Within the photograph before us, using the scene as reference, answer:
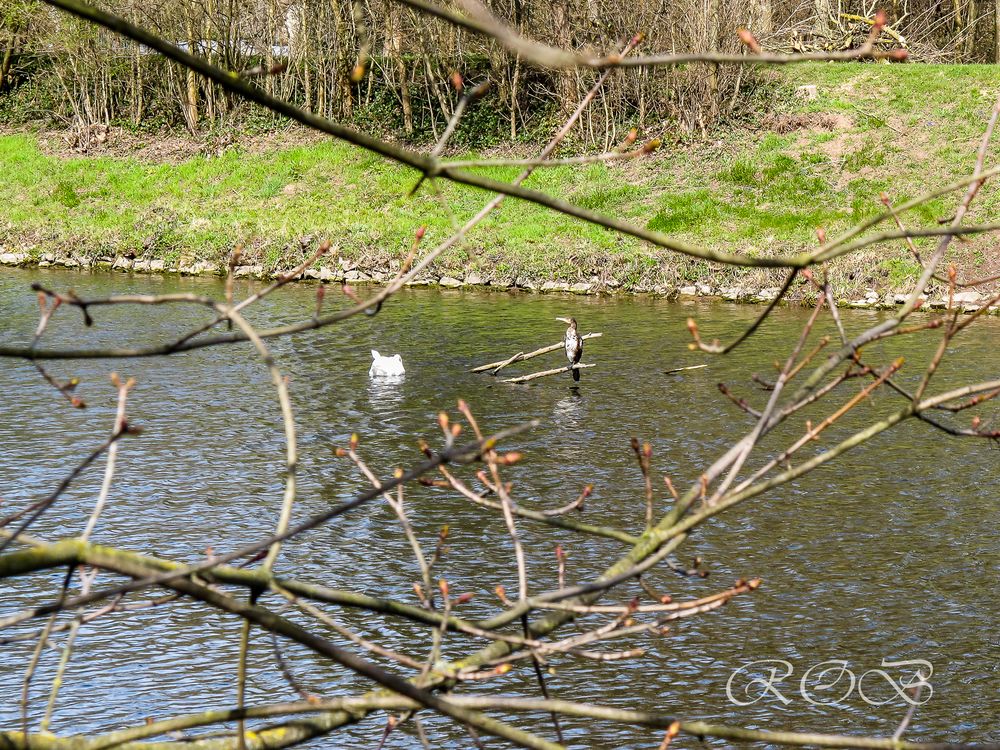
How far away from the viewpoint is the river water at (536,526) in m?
7.96

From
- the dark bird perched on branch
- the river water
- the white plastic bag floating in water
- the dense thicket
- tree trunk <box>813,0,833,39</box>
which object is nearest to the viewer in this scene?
the river water

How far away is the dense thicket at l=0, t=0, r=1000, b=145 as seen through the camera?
3177cm

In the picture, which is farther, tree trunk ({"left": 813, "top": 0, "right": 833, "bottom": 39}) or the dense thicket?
tree trunk ({"left": 813, "top": 0, "right": 833, "bottom": 39})

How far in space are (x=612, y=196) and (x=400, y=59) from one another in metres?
8.20

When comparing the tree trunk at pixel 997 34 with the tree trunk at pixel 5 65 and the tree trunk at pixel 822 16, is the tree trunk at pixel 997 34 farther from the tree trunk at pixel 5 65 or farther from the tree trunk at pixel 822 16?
the tree trunk at pixel 5 65

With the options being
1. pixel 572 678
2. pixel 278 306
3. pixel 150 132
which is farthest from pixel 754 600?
pixel 150 132

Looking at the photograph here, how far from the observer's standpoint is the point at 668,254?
2611cm

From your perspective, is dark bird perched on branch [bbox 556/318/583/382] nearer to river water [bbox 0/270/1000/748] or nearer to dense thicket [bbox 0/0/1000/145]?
river water [bbox 0/270/1000/748]

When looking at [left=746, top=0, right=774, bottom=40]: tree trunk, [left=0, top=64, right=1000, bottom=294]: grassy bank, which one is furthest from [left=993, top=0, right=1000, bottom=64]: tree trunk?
[left=746, top=0, right=774, bottom=40]: tree trunk

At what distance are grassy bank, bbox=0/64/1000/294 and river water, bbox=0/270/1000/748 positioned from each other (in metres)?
6.00

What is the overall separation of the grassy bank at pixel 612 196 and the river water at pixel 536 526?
19.7ft

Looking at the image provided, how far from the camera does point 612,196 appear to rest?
1204 inches

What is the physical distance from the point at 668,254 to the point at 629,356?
25.0ft

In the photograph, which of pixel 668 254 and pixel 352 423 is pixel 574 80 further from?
pixel 352 423
